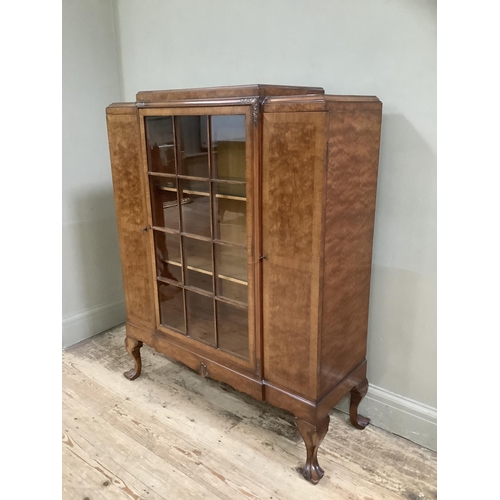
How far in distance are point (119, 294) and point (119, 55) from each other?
1.36m

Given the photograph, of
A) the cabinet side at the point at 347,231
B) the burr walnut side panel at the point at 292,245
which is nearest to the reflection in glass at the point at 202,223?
the burr walnut side panel at the point at 292,245

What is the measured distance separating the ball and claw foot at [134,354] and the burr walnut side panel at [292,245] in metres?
0.79

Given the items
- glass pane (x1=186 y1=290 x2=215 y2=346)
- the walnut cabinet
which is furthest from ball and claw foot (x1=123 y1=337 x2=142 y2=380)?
glass pane (x1=186 y1=290 x2=215 y2=346)

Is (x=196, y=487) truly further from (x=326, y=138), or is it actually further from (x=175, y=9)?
(x=175, y=9)

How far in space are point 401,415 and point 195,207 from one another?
114 centimetres

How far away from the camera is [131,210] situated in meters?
1.86

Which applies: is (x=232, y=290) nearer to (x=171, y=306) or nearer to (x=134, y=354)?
(x=171, y=306)

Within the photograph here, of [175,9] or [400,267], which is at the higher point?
[175,9]

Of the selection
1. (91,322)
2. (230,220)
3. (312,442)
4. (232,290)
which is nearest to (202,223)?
(230,220)

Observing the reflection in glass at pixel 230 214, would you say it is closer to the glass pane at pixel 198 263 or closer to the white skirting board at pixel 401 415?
the glass pane at pixel 198 263

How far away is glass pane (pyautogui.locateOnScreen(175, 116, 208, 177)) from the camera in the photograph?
1.49 meters

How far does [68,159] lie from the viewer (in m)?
2.28

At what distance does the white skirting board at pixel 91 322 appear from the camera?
243cm
